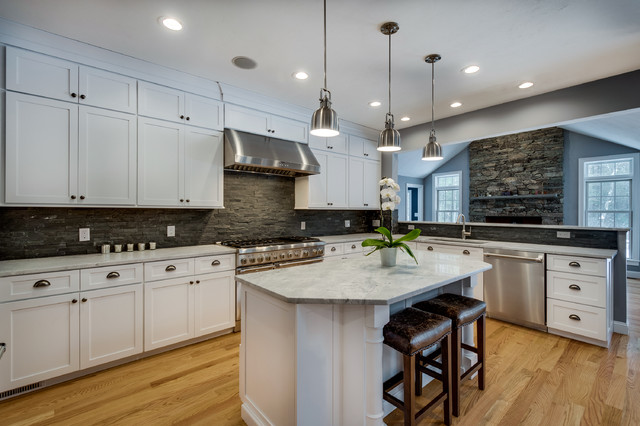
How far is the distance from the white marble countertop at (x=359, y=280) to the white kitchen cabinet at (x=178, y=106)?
6.66 ft

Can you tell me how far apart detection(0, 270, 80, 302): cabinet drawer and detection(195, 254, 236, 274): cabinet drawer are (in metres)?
0.92

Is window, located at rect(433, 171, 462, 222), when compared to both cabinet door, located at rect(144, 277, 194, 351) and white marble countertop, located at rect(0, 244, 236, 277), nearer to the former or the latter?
white marble countertop, located at rect(0, 244, 236, 277)

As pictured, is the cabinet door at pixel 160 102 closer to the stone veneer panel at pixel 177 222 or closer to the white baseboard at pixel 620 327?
the stone veneer panel at pixel 177 222

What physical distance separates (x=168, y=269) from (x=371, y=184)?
3.41 meters

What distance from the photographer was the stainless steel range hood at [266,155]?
10.7ft

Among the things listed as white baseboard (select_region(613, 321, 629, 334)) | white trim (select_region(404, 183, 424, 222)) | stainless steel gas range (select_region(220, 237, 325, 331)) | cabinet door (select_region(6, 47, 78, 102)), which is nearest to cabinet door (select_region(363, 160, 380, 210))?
stainless steel gas range (select_region(220, 237, 325, 331))

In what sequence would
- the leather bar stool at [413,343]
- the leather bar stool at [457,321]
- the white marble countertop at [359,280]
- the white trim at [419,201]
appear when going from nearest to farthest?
the white marble countertop at [359,280]
the leather bar stool at [413,343]
the leather bar stool at [457,321]
the white trim at [419,201]

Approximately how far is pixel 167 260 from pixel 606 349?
424 cm

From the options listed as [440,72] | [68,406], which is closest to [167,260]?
[68,406]

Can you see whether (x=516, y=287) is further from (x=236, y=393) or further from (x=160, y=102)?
(x=160, y=102)

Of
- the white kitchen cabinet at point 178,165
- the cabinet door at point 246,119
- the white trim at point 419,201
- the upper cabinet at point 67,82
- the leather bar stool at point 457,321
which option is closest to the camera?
the leather bar stool at point 457,321

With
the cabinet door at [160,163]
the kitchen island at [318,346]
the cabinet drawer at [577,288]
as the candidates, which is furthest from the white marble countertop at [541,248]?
the kitchen island at [318,346]

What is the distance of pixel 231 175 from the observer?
369cm

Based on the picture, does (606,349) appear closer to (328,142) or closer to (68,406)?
(328,142)
